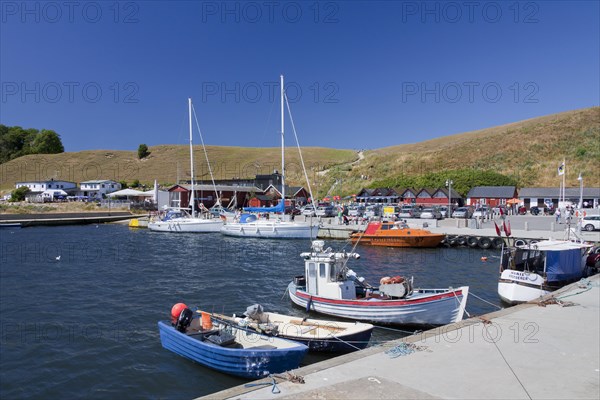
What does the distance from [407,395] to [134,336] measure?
11.0 meters

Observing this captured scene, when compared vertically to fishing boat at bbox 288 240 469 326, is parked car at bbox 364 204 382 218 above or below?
above

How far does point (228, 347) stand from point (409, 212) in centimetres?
5246

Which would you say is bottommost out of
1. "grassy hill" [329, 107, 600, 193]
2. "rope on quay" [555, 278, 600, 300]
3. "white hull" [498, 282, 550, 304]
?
"white hull" [498, 282, 550, 304]

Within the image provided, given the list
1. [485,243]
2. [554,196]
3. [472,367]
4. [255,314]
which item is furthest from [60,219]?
[554,196]

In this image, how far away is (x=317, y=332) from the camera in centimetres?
1389

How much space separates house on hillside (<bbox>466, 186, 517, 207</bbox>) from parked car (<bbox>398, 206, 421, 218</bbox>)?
19445mm

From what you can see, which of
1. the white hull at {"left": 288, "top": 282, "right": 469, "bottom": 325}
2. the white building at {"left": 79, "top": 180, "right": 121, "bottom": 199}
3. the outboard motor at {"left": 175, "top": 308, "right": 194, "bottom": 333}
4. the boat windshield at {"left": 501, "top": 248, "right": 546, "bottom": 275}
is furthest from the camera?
the white building at {"left": 79, "top": 180, "right": 121, "bottom": 199}

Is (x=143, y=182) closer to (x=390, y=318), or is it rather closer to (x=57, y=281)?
(x=57, y=281)

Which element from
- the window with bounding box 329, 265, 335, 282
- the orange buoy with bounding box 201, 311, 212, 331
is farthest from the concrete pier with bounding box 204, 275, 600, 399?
the window with bounding box 329, 265, 335, 282

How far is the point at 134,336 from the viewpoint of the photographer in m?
16.0

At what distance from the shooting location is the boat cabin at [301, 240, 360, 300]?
17578mm

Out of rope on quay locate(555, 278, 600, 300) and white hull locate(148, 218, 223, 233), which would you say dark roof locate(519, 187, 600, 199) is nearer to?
white hull locate(148, 218, 223, 233)

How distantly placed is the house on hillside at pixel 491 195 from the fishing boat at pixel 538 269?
2162 inches

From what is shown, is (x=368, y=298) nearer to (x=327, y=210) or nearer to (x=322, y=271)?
(x=322, y=271)
